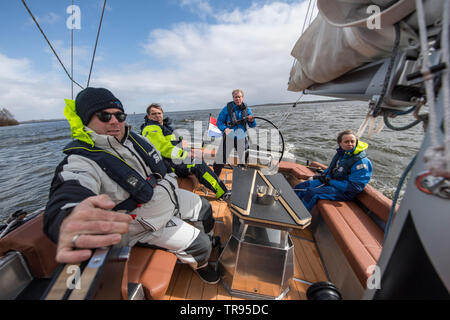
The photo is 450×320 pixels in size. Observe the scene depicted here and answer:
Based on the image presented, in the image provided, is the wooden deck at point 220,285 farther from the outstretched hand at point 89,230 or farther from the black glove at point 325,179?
the outstretched hand at point 89,230

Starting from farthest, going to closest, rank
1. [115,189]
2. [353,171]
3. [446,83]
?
1. [353,171]
2. [115,189]
3. [446,83]

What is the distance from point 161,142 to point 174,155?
245 millimetres

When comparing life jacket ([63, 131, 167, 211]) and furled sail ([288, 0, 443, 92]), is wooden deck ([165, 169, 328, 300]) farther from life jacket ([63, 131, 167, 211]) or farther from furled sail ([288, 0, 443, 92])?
furled sail ([288, 0, 443, 92])

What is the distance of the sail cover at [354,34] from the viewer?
70 centimetres

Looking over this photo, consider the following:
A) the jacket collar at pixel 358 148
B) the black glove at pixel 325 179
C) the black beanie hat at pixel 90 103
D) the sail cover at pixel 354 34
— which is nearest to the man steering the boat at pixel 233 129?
the black glove at pixel 325 179

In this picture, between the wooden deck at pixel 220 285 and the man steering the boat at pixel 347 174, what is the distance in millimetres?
532

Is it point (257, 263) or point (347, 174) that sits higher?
point (347, 174)

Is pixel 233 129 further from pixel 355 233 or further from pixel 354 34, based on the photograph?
pixel 354 34

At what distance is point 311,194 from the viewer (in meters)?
2.58

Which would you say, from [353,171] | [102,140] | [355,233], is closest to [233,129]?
[353,171]

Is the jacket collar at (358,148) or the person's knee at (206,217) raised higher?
the jacket collar at (358,148)

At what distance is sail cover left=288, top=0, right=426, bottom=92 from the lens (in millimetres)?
→ 699

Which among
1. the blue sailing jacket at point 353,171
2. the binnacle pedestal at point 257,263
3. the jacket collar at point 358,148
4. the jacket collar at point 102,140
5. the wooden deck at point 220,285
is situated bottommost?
the wooden deck at point 220,285

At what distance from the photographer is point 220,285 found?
1.66m
